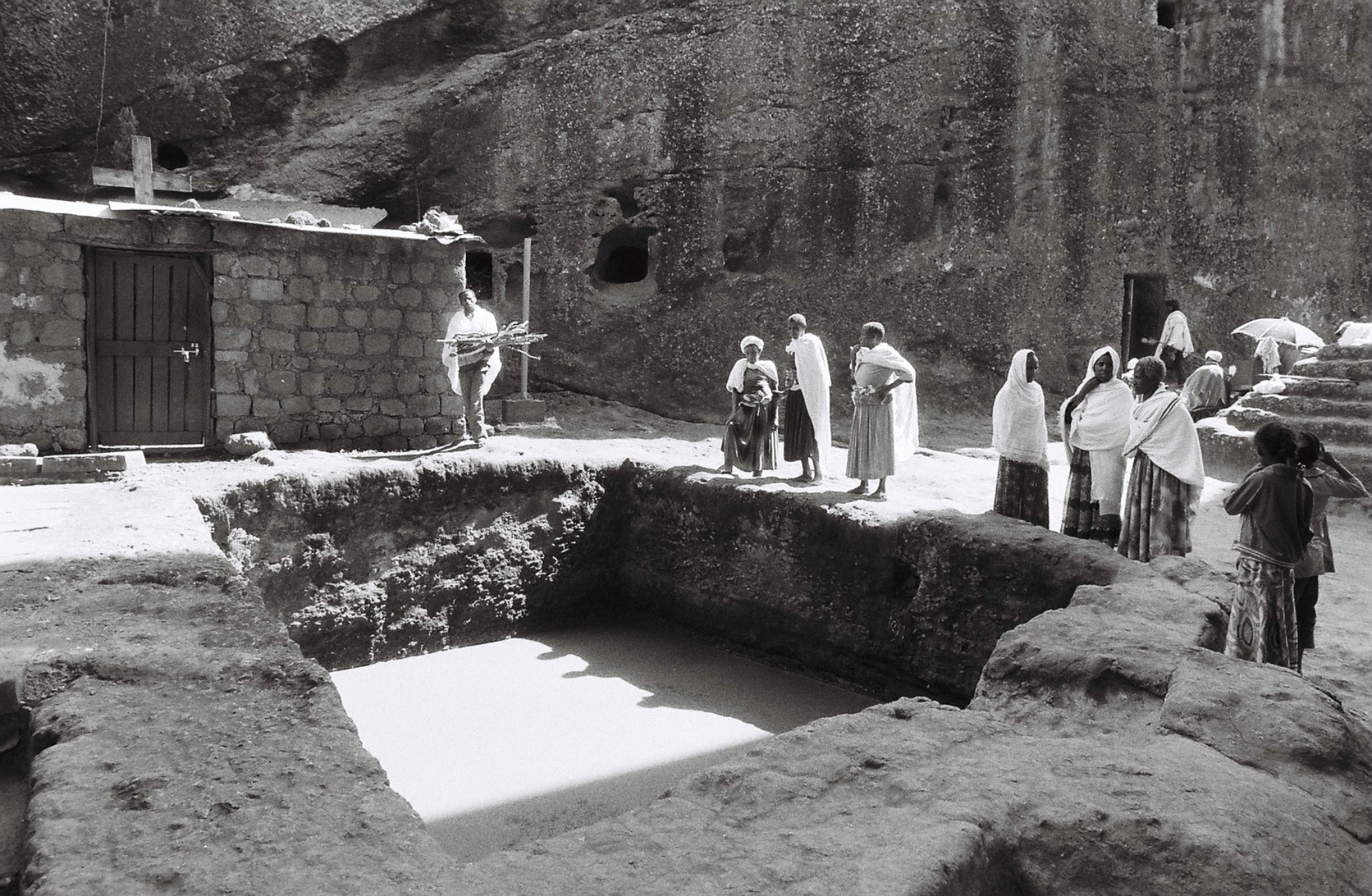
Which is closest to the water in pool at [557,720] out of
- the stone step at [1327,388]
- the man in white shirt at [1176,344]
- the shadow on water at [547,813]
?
the shadow on water at [547,813]

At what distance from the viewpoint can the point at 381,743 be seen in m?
6.37

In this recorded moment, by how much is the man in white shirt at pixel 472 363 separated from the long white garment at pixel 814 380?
292 cm

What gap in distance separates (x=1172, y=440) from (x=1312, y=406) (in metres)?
5.85

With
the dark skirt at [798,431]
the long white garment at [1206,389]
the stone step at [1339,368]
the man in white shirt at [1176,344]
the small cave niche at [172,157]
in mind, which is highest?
the small cave niche at [172,157]

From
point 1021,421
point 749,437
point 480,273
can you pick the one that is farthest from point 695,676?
point 480,273

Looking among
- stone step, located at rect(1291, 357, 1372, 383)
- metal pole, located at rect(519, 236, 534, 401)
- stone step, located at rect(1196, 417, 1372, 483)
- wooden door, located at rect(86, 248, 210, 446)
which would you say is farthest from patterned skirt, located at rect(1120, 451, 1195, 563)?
metal pole, located at rect(519, 236, 534, 401)

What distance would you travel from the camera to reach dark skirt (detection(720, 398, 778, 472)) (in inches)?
336

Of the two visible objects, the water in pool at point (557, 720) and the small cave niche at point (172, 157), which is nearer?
the water in pool at point (557, 720)

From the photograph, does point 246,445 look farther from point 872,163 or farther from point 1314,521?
point 872,163

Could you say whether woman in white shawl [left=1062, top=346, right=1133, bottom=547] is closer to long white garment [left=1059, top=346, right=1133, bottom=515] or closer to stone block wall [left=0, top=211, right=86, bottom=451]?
long white garment [left=1059, top=346, right=1133, bottom=515]

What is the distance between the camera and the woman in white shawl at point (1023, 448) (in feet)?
22.8

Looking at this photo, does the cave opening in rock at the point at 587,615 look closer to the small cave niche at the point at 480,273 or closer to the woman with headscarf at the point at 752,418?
the woman with headscarf at the point at 752,418

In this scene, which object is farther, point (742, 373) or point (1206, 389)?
point (1206, 389)

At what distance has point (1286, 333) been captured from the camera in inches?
546
